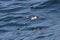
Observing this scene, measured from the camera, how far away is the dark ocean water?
698cm

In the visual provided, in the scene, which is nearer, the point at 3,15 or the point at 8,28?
the point at 8,28

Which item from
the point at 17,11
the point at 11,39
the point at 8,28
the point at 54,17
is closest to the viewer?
the point at 11,39

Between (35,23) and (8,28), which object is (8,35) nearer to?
(8,28)

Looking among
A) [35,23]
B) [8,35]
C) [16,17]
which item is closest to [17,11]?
[16,17]

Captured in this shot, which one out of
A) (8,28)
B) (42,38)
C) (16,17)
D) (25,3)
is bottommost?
(42,38)

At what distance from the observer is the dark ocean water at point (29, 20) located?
698 cm

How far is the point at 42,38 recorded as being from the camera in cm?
685

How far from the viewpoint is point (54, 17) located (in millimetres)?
7965

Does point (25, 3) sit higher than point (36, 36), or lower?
higher

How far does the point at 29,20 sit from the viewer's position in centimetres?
773

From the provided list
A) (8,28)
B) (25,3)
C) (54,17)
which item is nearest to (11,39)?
(8,28)

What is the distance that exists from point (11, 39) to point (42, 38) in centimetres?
88

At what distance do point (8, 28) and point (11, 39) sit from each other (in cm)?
64

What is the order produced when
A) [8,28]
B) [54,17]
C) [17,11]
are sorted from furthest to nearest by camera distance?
[17,11] < [54,17] < [8,28]
